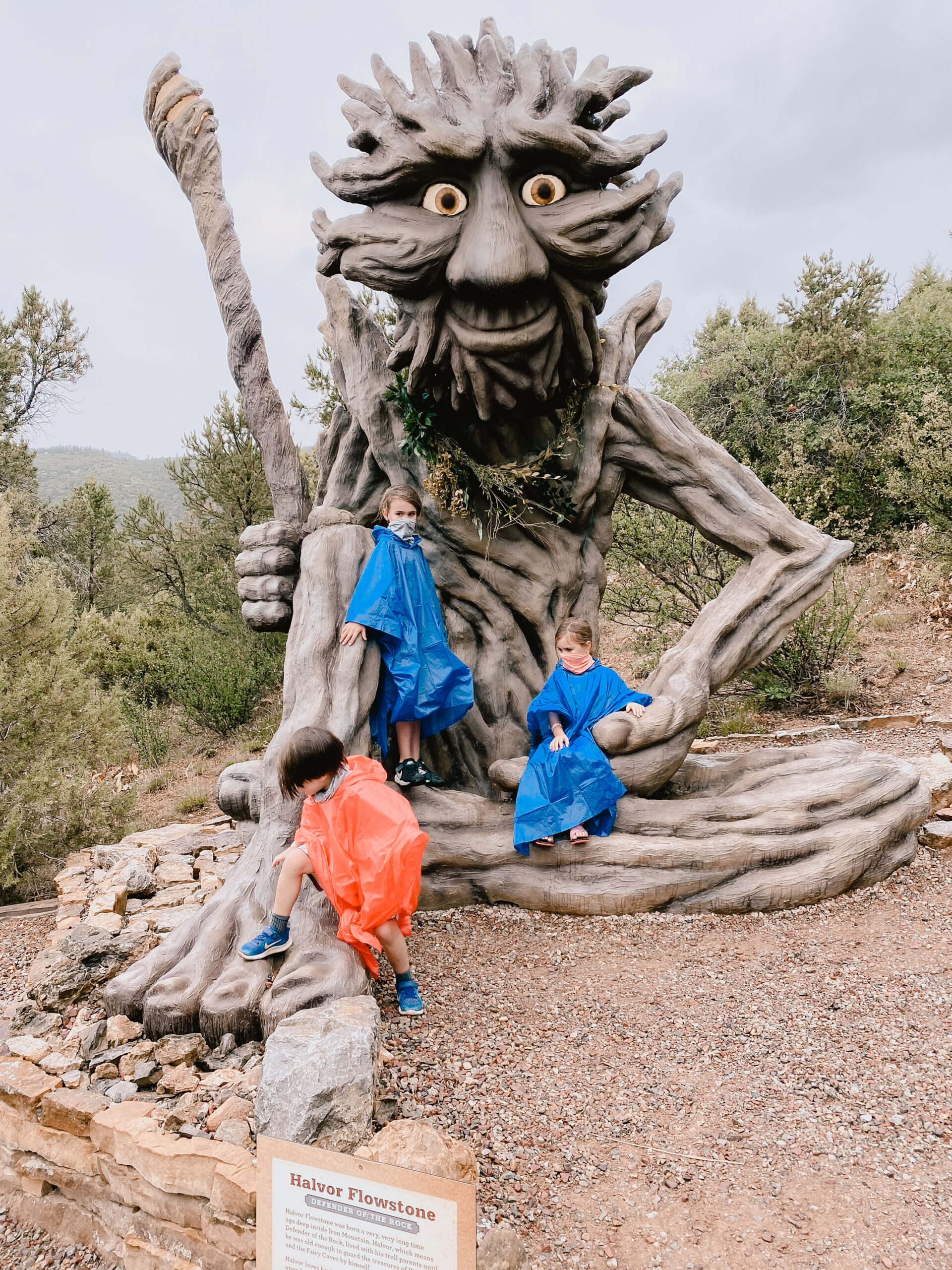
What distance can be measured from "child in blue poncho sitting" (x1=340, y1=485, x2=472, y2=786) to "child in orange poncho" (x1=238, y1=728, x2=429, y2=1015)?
2.20 feet

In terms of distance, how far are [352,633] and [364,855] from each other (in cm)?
89

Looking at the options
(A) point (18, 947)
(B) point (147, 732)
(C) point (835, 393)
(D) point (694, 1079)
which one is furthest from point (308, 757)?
(C) point (835, 393)

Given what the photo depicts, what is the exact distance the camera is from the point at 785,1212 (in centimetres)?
159

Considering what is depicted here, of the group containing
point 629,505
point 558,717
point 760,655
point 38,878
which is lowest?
point 38,878

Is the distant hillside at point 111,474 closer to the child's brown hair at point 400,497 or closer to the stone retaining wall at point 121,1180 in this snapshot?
the child's brown hair at point 400,497

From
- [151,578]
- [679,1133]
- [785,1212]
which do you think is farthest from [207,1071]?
[151,578]

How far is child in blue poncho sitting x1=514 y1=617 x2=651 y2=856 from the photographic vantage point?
120 inches

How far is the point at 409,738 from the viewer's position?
10.3ft

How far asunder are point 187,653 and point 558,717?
22.1ft

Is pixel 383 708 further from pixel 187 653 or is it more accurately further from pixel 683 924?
pixel 187 653

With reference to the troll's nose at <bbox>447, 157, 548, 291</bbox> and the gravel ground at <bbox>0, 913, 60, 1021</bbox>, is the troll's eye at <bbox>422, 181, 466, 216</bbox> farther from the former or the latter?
the gravel ground at <bbox>0, 913, 60, 1021</bbox>

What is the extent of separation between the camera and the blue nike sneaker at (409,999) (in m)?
2.29

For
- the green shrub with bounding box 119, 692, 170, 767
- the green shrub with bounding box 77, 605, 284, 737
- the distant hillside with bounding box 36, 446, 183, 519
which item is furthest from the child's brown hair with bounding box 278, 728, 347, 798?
the distant hillside with bounding box 36, 446, 183, 519

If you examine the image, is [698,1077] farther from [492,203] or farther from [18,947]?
[18,947]
